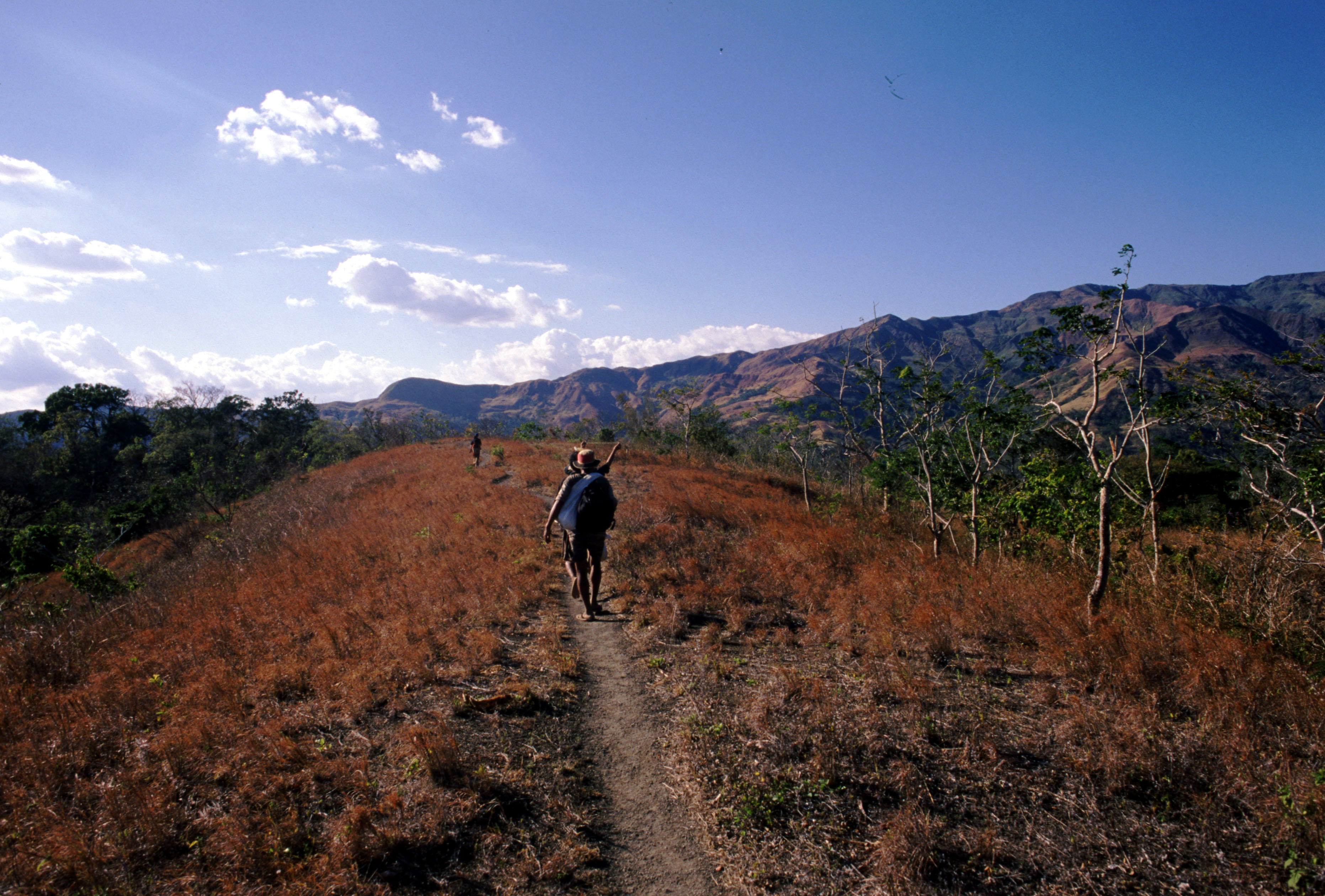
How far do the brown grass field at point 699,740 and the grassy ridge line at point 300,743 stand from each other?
0.9 inches

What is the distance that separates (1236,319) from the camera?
196m

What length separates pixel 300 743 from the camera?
13.3 ft

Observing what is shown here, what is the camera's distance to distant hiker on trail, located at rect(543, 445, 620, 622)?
6.69 meters

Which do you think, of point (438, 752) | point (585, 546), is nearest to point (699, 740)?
point (438, 752)

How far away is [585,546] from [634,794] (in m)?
3.46

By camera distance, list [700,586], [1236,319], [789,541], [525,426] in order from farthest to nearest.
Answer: [1236,319], [525,426], [789,541], [700,586]

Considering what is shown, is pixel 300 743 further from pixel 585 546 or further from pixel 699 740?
pixel 585 546

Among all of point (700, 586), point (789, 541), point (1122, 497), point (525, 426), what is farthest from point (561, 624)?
point (525, 426)

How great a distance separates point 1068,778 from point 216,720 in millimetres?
6192

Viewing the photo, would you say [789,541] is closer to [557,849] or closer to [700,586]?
[700,586]

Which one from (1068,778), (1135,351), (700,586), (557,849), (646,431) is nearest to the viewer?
(557,849)

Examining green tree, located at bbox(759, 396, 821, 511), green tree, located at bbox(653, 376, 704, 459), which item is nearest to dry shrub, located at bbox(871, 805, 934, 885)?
green tree, located at bbox(759, 396, 821, 511)

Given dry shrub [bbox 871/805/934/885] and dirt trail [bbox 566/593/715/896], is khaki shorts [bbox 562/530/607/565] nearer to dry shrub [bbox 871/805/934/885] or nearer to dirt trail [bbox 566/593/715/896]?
dirt trail [bbox 566/593/715/896]

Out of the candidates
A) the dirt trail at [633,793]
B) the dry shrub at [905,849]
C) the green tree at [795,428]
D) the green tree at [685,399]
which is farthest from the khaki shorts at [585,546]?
the green tree at [685,399]
